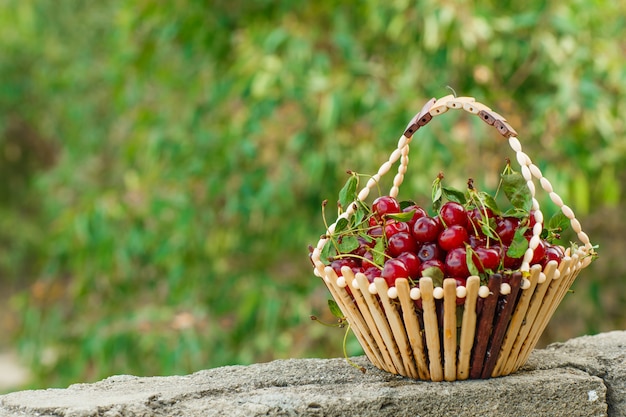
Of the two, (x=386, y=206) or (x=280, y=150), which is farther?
(x=280, y=150)

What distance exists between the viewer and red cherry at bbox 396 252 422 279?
1.03 metres

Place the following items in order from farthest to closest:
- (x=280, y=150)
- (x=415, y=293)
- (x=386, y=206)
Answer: (x=280, y=150)
(x=386, y=206)
(x=415, y=293)

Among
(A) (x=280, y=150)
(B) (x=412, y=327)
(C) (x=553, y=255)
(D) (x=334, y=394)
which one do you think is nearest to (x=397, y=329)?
(B) (x=412, y=327)

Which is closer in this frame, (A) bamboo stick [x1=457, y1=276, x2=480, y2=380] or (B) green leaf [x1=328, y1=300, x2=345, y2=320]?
(A) bamboo stick [x1=457, y1=276, x2=480, y2=380]

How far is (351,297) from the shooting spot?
1.09 meters

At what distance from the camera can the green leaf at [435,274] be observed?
39.7 inches

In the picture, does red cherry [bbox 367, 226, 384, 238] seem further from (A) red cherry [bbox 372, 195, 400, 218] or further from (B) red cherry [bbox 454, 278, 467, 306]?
(B) red cherry [bbox 454, 278, 467, 306]

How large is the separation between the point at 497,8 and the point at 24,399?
1912 millimetres

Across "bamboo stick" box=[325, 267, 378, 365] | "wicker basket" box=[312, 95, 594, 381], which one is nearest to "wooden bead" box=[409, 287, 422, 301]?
"wicker basket" box=[312, 95, 594, 381]

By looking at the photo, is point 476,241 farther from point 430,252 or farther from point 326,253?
point 326,253

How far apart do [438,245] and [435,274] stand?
6 centimetres

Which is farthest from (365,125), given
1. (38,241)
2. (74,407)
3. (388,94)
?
(38,241)

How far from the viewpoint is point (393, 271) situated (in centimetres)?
102

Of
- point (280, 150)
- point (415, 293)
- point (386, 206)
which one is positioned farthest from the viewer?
point (280, 150)
